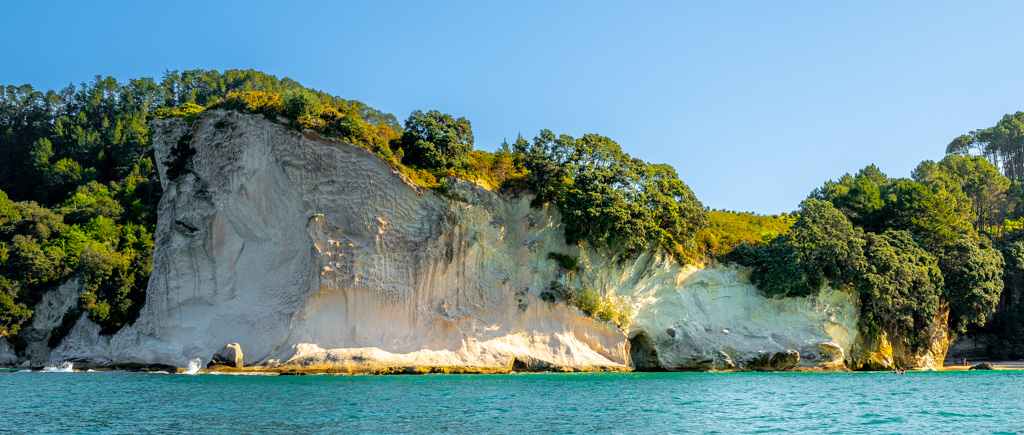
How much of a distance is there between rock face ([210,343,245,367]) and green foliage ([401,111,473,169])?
12.8 metres

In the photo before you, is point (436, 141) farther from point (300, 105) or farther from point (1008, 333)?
point (1008, 333)

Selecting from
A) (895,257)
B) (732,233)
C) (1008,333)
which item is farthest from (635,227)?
(1008,333)

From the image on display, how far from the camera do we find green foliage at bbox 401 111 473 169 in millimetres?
38781

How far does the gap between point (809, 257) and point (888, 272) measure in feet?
15.3

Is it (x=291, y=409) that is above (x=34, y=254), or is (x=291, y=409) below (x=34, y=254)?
below

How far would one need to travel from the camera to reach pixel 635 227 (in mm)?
37969

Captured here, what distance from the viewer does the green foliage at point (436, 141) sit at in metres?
38.8

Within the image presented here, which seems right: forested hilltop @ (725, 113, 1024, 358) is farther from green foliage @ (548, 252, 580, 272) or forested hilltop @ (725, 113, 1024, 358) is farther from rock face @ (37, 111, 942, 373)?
green foliage @ (548, 252, 580, 272)

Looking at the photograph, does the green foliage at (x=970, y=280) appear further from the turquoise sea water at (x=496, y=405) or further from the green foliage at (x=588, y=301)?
the green foliage at (x=588, y=301)

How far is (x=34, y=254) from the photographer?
4488cm

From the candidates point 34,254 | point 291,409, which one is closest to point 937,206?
point 291,409

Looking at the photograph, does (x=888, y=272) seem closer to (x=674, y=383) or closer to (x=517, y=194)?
(x=674, y=383)

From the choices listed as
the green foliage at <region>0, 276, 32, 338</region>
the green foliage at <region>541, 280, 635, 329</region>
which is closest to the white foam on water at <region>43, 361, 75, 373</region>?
the green foliage at <region>0, 276, 32, 338</region>

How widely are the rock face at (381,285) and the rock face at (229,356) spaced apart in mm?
947
